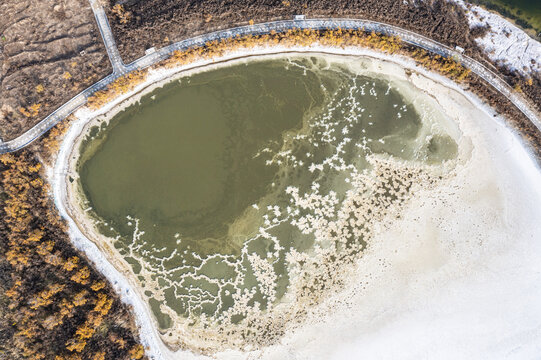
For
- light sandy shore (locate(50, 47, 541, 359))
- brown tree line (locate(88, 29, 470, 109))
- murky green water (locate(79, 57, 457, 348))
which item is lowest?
light sandy shore (locate(50, 47, 541, 359))

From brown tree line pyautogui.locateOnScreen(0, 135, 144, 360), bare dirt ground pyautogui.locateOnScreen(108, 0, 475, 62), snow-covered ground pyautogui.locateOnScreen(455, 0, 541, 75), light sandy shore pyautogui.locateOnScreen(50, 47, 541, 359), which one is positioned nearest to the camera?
brown tree line pyautogui.locateOnScreen(0, 135, 144, 360)

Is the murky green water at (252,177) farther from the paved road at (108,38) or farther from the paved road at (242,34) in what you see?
the paved road at (108,38)

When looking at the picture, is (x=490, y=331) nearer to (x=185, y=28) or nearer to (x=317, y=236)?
(x=317, y=236)

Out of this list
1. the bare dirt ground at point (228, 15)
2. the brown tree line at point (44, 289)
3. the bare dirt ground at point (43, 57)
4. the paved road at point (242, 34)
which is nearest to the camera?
the brown tree line at point (44, 289)

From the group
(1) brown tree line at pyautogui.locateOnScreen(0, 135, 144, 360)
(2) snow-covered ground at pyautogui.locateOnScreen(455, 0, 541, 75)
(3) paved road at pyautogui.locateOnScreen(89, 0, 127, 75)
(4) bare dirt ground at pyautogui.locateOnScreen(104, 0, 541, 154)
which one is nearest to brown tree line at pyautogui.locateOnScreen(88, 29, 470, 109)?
(3) paved road at pyautogui.locateOnScreen(89, 0, 127, 75)

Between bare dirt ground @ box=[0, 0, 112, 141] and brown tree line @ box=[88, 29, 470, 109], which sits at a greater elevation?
bare dirt ground @ box=[0, 0, 112, 141]

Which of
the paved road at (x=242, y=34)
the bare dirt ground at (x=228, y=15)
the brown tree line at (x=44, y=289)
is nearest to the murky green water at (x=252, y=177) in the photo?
the paved road at (x=242, y=34)

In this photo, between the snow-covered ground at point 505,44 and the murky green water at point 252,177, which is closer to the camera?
the murky green water at point 252,177

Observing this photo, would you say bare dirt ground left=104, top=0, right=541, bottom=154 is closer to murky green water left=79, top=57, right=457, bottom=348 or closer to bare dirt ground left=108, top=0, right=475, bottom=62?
bare dirt ground left=108, top=0, right=475, bottom=62
